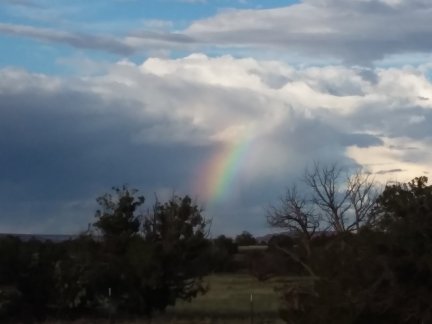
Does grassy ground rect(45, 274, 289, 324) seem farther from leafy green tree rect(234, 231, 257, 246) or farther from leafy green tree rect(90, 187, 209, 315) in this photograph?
leafy green tree rect(234, 231, 257, 246)

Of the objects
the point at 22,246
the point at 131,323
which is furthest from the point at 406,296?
the point at 22,246

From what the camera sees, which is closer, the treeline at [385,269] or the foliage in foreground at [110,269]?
the treeline at [385,269]

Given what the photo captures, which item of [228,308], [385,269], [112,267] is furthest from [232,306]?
[385,269]

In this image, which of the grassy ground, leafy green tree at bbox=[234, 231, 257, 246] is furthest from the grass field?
leafy green tree at bbox=[234, 231, 257, 246]

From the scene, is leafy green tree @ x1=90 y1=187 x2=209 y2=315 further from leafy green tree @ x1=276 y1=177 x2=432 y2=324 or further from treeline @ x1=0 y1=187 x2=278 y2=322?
leafy green tree @ x1=276 y1=177 x2=432 y2=324

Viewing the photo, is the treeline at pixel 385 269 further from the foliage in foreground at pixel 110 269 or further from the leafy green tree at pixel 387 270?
the foliage in foreground at pixel 110 269

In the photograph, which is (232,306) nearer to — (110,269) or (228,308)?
(228,308)

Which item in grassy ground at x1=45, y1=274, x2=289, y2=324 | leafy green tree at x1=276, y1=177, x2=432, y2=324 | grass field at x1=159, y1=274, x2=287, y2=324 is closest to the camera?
leafy green tree at x1=276, y1=177, x2=432, y2=324

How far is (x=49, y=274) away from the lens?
39.0 metres

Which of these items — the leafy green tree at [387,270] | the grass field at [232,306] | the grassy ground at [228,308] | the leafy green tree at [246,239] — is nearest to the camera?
the leafy green tree at [387,270]

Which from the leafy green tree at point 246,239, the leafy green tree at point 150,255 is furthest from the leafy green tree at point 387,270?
the leafy green tree at point 246,239

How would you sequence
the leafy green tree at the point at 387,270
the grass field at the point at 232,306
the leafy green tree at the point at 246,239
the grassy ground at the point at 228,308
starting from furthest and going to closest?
the leafy green tree at the point at 246,239
the grass field at the point at 232,306
the grassy ground at the point at 228,308
the leafy green tree at the point at 387,270

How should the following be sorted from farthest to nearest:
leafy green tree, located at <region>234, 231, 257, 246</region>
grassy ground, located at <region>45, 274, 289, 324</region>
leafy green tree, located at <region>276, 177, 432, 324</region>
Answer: leafy green tree, located at <region>234, 231, 257, 246</region>
grassy ground, located at <region>45, 274, 289, 324</region>
leafy green tree, located at <region>276, 177, 432, 324</region>

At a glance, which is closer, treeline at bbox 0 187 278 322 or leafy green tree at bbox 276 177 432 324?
leafy green tree at bbox 276 177 432 324
